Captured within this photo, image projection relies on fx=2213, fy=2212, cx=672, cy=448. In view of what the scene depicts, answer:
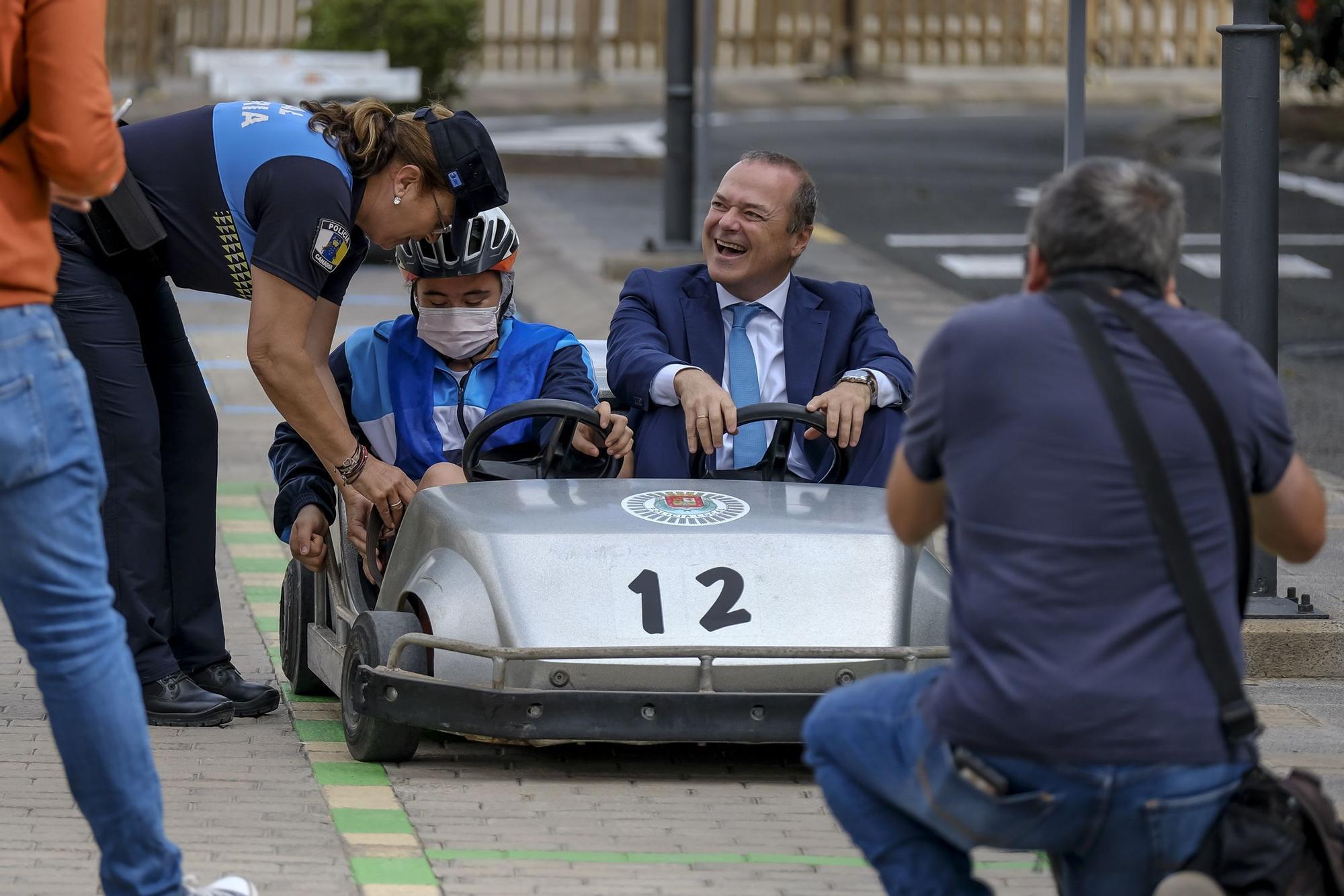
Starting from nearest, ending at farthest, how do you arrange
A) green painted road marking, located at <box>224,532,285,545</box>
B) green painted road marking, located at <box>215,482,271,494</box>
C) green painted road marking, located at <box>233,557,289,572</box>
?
1. green painted road marking, located at <box>233,557,289,572</box>
2. green painted road marking, located at <box>224,532,285,545</box>
3. green painted road marking, located at <box>215,482,271,494</box>

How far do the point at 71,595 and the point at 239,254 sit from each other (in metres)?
1.93

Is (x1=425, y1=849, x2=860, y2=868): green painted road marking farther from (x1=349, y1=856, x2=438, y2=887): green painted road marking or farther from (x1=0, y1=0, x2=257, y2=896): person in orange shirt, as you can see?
(x1=0, y1=0, x2=257, y2=896): person in orange shirt

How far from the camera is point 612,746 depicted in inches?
212

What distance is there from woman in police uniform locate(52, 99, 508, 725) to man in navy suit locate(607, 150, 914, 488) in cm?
63

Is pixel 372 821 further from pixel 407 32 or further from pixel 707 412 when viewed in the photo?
pixel 407 32

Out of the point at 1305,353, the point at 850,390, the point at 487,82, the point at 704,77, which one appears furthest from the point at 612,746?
the point at 487,82

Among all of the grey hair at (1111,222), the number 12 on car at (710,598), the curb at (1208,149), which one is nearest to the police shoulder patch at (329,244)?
the number 12 on car at (710,598)

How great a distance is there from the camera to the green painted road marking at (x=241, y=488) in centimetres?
923

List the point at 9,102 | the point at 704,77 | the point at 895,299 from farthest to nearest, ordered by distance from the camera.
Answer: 1. the point at 704,77
2. the point at 895,299
3. the point at 9,102

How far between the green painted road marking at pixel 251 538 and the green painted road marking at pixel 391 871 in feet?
13.1

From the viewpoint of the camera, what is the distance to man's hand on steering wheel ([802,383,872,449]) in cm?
542

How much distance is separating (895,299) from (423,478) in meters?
7.70

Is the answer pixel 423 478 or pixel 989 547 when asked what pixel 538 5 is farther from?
pixel 989 547

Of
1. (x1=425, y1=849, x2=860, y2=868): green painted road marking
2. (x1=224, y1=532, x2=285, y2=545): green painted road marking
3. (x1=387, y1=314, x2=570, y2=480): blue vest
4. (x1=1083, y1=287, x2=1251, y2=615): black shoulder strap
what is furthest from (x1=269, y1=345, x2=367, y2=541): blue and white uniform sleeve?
(x1=1083, y1=287, x2=1251, y2=615): black shoulder strap
